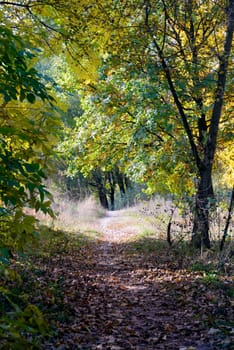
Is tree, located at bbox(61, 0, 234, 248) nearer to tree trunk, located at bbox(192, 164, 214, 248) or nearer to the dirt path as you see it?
tree trunk, located at bbox(192, 164, 214, 248)

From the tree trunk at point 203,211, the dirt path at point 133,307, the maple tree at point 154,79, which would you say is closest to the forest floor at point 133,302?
the dirt path at point 133,307

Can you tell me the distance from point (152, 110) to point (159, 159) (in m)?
1.42

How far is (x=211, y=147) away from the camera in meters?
8.98

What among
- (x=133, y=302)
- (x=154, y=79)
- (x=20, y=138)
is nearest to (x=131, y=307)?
(x=133, y=302)

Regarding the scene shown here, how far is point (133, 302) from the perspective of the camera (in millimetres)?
6199

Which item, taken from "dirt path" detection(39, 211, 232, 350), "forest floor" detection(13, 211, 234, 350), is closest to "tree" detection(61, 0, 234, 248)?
"forest floor" detection(13, 211, 234, 350)

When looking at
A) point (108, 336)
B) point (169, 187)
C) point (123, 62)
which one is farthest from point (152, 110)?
point (108, 336)

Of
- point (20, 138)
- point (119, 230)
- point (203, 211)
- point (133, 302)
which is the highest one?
point (20, 138)

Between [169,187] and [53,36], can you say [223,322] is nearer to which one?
[53,36]

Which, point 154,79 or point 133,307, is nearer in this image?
point 133,307

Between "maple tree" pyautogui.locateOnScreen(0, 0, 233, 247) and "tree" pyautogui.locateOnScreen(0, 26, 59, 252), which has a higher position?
"maple tree" pyautogui.locateOnScreen(0, 0, 233, 247)

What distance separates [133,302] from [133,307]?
0.83ft

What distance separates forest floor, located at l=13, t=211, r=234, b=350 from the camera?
446cm

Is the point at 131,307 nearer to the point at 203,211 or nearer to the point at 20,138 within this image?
the point at 203,211
